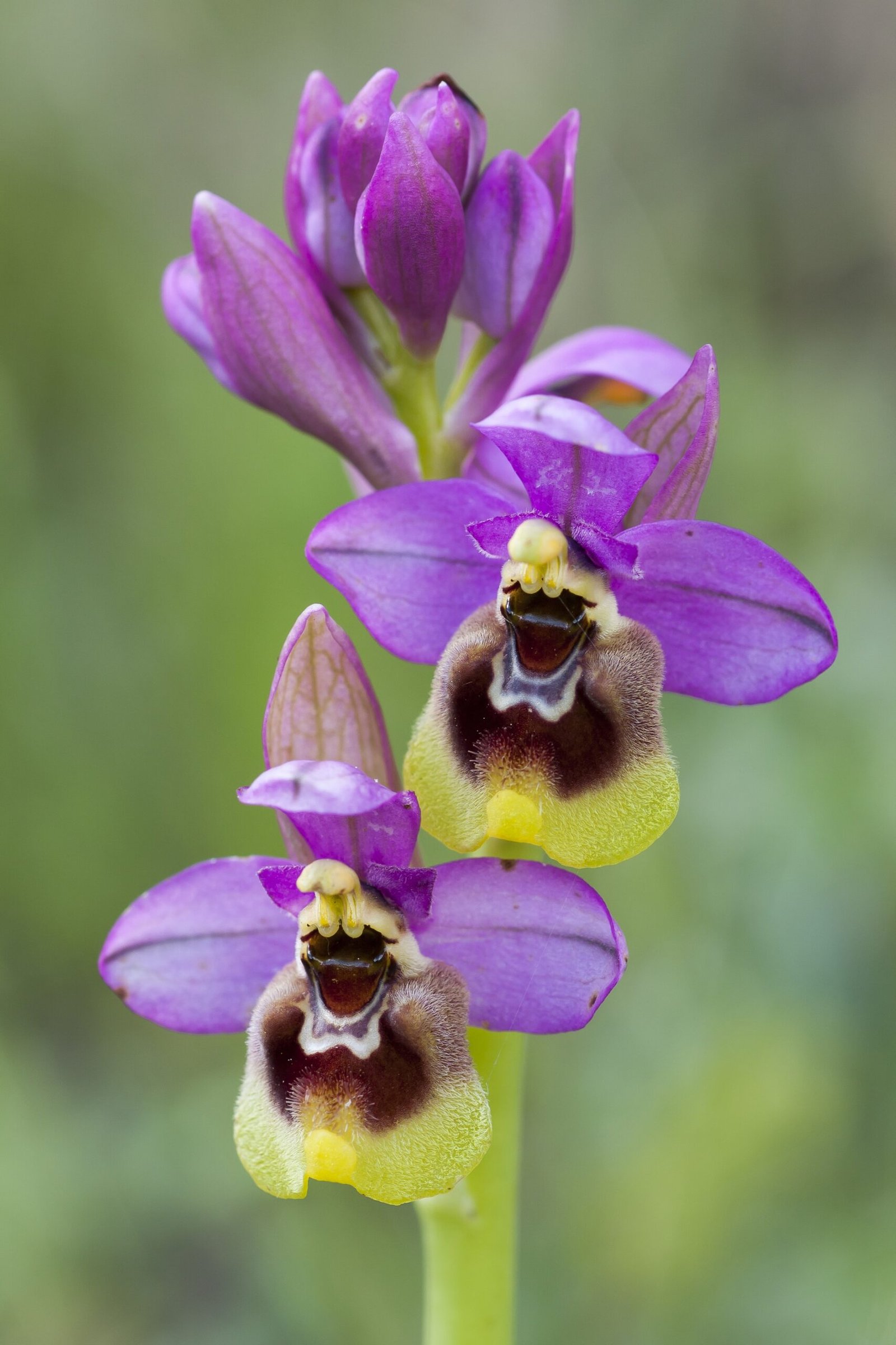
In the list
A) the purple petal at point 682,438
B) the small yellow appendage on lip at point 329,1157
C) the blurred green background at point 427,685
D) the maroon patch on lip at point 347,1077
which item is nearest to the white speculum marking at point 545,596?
the purple petal at point 682,438

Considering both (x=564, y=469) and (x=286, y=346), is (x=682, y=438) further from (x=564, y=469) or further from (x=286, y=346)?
(x=286, y=346)

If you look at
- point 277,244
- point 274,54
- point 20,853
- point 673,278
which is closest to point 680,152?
point 673,278

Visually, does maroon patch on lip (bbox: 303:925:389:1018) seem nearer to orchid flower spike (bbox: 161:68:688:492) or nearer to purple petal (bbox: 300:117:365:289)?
orchid flower spike (bbox: 161:68:688:492)

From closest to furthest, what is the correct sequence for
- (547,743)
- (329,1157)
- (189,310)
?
(329,1157), (547,743), (189,310)

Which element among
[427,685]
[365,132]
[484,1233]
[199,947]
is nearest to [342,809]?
[199,947]

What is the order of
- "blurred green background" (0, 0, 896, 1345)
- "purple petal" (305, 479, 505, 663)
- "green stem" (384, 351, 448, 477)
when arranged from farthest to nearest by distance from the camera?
"blurred green background" (0, 0, 896, 1345), "green stem" (384, 351, 448, 477), "purple petal" (305, 479, 505, 663)

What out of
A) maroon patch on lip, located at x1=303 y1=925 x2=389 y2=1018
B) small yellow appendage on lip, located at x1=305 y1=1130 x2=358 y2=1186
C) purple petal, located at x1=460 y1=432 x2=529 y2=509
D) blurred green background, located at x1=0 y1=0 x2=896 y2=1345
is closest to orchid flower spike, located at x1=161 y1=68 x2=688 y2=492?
purple petal, located at x1=460 y1=432 x2=529 y2=509

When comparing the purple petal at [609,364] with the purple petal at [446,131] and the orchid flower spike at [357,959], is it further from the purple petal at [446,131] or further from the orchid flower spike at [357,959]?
the orchid flower spike at [357,959]
